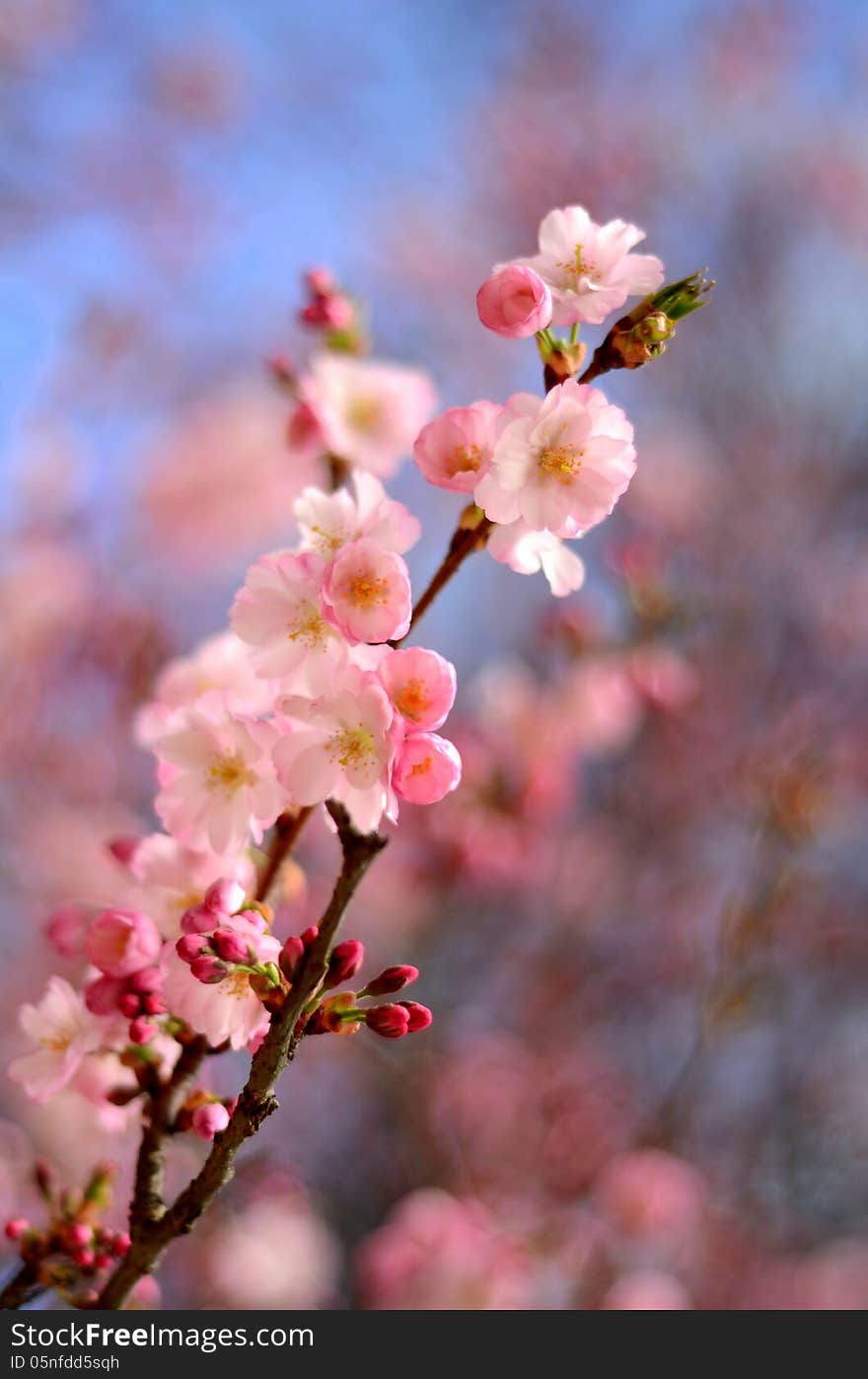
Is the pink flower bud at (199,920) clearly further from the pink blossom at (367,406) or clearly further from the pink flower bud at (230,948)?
the pink blossom at (367,406)

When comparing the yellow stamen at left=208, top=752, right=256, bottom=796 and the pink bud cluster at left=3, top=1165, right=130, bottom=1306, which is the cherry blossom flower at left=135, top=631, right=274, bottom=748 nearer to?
the yellow stamen at left=208, top=752, right=256, bottom=796

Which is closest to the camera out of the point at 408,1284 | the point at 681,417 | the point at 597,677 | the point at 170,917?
the point at 170,917

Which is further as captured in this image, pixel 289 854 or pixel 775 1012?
pixel 775 1012

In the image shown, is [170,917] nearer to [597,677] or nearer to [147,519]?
[597,677]

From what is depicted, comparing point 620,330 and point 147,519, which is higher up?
point 147,519

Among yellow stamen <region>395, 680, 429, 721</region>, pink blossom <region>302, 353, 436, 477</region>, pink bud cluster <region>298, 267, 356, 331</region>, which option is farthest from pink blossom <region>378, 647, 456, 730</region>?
pink bud cluster <region>298, 267, 356, 331</region>

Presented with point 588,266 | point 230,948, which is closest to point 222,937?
point 230,948

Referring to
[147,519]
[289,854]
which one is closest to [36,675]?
[147,519]

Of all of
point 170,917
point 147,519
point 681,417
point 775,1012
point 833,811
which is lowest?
point 170,917
